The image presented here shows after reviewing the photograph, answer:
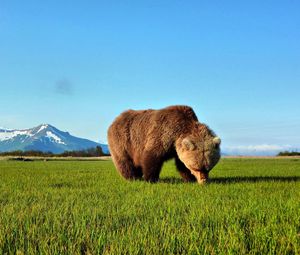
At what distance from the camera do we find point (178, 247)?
388cm

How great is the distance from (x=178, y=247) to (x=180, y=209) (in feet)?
7.96

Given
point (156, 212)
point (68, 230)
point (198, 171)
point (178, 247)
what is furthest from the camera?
point (198, 171)

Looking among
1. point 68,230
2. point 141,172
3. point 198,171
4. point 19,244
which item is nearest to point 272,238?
point 68,230

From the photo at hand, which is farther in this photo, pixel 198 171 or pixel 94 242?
pixel 198 171

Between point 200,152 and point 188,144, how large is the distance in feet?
1.24

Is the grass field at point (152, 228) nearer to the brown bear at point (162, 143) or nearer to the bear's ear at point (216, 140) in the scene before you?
the brown bear at point (162, 143)

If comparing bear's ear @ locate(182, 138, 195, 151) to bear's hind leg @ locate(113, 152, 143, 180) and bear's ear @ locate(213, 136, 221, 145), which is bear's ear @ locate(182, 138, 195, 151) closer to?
bear's ear @ locate(213, 136, 221, 145)

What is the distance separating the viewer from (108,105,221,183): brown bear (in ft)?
36.8

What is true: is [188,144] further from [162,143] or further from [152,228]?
[152,228]

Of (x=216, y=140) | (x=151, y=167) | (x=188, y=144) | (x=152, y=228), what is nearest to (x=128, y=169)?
(x=151, y=167)

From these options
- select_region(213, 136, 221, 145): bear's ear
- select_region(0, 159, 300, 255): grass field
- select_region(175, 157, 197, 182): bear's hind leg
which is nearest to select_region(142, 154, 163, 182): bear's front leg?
select_region(175, 157, 197, 182): bear's hind leg

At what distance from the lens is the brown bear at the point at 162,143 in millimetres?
11211

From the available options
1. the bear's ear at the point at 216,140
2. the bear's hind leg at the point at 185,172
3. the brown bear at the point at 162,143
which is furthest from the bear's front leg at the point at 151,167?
the bear's ear at the point at 216,140

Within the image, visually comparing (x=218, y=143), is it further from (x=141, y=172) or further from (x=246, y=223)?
(x=246, y=223)
